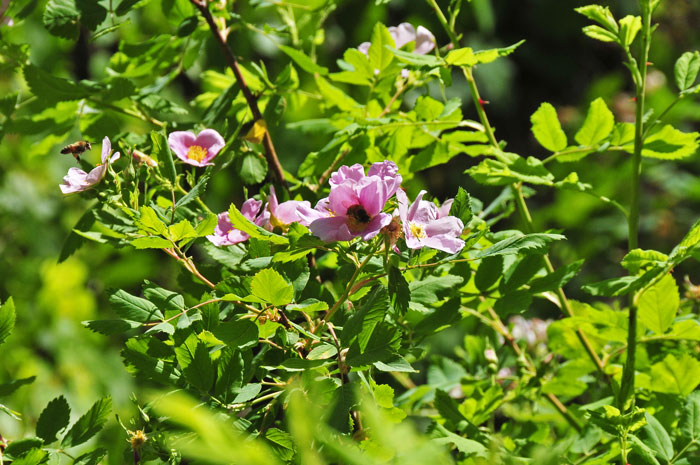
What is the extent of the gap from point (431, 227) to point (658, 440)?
0.25 m

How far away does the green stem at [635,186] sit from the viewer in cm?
60

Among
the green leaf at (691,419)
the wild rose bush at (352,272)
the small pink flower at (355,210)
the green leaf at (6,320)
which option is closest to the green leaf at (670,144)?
the wild rose bush at (352,272)

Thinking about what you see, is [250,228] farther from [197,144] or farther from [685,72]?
[685,72]

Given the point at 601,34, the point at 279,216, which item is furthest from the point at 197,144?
the point at 601,34

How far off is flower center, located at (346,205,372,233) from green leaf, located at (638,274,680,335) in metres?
0.30

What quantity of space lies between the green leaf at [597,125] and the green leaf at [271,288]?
1.16 feet

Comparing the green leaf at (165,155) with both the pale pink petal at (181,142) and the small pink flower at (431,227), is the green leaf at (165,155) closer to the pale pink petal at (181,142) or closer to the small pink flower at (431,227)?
the pale pink petal at (181,142)

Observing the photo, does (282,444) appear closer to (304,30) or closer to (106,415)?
(106,415)

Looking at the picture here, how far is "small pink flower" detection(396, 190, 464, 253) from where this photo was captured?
451mm

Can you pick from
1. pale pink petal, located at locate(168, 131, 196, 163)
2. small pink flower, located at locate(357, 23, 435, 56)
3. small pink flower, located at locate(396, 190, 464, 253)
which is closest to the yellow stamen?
small pink flower, located at locate(396, 190, 464, 253)

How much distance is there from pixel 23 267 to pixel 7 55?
122 cm

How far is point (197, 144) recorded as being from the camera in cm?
61

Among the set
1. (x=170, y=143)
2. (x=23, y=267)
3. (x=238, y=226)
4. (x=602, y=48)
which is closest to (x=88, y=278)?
(x=23, y=267)

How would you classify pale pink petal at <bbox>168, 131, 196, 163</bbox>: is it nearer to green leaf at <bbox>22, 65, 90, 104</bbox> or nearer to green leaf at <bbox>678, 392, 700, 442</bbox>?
green leaf at <bbox>22, 65, 90, 104</bbox>
